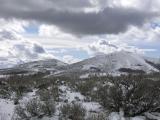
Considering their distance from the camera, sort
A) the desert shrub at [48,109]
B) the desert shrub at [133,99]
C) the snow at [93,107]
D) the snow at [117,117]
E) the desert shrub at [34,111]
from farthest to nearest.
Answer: the snow at [93,107], the desert shrub at [133,99], the snow at [117,117], the desert shrub at [48,109], the desert shrub at [34,111]

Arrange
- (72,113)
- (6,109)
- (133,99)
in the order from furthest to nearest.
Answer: (133,99), (6,109), (72,113)

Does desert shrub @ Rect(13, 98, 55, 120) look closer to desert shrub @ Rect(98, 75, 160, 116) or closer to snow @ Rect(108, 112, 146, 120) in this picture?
snow @ Rect(108, 112, 146, 120)

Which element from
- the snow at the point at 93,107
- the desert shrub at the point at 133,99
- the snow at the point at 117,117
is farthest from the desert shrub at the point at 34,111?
the desert shrub at the point at 133,99

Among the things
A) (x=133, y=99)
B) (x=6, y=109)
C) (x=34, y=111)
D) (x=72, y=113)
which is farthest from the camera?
(x=133, y=99)

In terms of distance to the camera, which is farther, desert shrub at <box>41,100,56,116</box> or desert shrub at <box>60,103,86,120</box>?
desert shrub at <box>41,100,56,116</box>

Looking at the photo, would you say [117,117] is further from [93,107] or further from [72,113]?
[72,113]

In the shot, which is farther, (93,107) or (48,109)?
(93,107)

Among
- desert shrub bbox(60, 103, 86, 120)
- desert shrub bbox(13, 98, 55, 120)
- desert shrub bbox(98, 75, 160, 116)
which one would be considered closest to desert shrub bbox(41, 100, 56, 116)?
desert shrub bbox(13, 98, 55, 120)

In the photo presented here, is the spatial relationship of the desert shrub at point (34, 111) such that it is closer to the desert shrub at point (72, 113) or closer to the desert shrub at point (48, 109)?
the desert shrub at point (48, 109)

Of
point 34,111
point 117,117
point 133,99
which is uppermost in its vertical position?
point 133,99

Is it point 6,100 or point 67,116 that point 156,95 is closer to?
point 67,116

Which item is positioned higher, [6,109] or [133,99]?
[133,99]

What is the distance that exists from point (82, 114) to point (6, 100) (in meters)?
5.62

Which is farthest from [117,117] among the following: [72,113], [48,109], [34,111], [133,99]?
[34,111]
